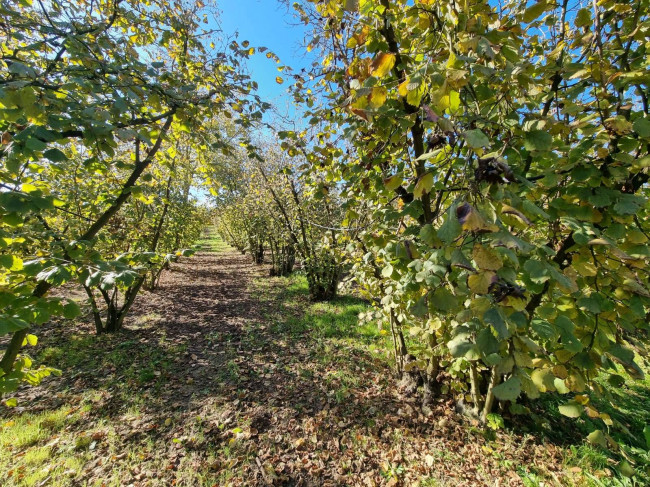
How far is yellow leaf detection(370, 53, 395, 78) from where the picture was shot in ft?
3.89

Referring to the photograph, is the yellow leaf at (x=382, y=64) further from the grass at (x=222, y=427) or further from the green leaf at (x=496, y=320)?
the grass at (x=222, y=427)

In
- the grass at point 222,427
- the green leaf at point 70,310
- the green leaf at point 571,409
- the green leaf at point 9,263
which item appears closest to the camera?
the green leaf at point 571,409

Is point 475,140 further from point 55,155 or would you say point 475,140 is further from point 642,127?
point 55,155

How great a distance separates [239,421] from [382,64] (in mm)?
4159

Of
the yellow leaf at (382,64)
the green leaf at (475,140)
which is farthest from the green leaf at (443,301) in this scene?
the yellow leaf at (382,64)

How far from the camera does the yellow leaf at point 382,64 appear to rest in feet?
3.89

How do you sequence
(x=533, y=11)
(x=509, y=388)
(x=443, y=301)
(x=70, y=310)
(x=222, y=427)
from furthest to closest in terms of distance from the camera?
(x=222, y=427) → (x=70, y=310) → (x=533, y=11) → (x=443, y=301) → (x=509, y=388)

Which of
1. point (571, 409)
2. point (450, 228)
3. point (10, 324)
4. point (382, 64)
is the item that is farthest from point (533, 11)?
point (10, 324)

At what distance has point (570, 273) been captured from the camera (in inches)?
57.1

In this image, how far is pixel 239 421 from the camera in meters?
3.50

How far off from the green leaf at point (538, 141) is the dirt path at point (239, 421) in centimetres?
313

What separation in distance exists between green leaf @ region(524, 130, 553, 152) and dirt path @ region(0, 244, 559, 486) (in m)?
3.13

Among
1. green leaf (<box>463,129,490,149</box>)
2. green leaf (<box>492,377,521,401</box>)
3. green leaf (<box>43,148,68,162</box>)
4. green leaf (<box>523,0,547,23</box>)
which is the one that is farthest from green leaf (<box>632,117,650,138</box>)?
green leaf (<box>43,148,68,162</box>)

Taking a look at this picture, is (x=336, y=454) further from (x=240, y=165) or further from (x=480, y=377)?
(x=240, y=165)
